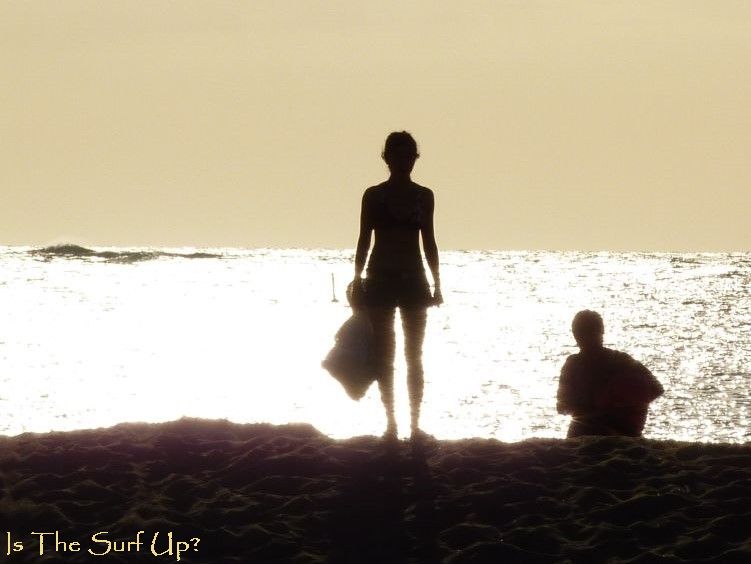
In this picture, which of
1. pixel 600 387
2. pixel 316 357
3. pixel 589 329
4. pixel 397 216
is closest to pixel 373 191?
pixel 397 216

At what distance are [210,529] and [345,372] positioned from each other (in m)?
1.94

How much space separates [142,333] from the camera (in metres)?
70.2

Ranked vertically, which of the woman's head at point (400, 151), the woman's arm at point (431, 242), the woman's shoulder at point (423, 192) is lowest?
the woman's arm at point (431, 242)

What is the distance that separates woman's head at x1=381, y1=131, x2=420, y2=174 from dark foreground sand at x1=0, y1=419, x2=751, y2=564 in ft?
7.20

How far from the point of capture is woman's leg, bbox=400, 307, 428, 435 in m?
8.43

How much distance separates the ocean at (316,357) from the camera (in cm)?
3241

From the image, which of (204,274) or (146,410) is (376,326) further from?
(204,274)

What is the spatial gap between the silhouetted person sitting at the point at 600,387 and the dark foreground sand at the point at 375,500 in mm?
476

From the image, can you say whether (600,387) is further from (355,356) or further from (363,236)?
(363,236)

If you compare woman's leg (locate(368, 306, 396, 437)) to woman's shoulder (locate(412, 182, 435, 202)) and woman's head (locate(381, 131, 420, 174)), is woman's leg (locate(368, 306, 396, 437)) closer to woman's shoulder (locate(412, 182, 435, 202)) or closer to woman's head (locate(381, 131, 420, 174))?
woman's shoulder (locate(412, 182, 435, 202))

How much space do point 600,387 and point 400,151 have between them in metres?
2.67

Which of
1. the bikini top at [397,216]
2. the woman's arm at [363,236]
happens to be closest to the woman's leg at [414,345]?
the woman's arm at [363,236]

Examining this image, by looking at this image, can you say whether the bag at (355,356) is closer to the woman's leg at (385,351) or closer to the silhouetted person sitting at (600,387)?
the woman's leg at (385,351)

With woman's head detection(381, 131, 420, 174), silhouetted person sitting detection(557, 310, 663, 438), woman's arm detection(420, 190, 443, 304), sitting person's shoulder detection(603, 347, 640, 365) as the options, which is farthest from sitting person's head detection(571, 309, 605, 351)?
woman's head detection(381, 131, 420, 174)
